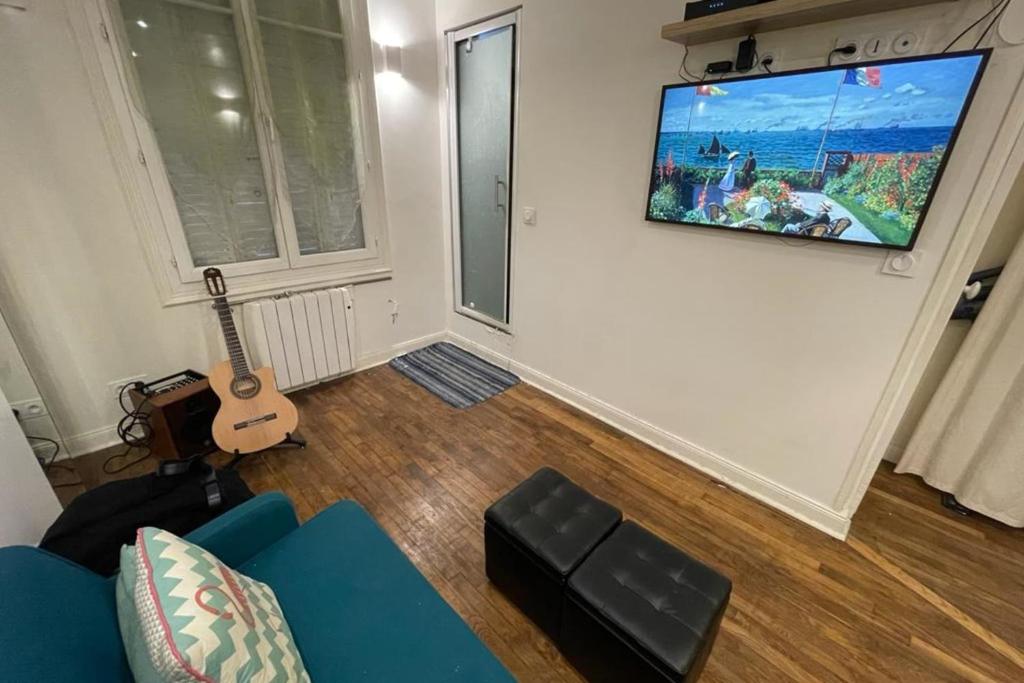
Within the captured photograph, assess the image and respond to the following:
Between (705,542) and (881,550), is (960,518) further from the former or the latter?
(705,542)

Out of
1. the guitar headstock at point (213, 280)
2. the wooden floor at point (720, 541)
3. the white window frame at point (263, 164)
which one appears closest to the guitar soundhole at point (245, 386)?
the wooden floor at point (720, 541)

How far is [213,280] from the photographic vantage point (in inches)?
89.2

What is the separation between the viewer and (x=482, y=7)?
2.60 meters

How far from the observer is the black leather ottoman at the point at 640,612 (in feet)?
3.53

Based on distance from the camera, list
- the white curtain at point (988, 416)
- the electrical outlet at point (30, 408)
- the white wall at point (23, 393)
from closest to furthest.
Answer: the white curtain at point (988, 416), the white wall at point (23, 393), the electrical outlet at point (30, 408)

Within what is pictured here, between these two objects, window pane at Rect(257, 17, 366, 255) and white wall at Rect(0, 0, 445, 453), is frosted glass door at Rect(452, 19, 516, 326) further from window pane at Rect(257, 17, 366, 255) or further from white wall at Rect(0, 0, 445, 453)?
window pane at Rect(257, 17, 366, 255)

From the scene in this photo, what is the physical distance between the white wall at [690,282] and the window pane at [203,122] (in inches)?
59.2

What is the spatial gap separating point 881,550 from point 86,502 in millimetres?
3054

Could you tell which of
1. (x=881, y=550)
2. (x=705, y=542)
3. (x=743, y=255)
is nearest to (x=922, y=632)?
(x=881, y=550)

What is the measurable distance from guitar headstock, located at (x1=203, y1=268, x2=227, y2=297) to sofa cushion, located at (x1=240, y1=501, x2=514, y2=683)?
1.61 m

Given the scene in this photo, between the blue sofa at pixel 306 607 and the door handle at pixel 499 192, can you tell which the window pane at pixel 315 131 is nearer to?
the door handle at pixel 499 192

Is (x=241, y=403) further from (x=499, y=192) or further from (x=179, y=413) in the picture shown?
(x=499, y=192)

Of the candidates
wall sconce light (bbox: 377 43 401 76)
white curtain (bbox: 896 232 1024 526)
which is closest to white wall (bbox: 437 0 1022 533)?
wall sconce light (bbox: 377 43 401 76)

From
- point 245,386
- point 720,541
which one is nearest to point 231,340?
point 245,386
